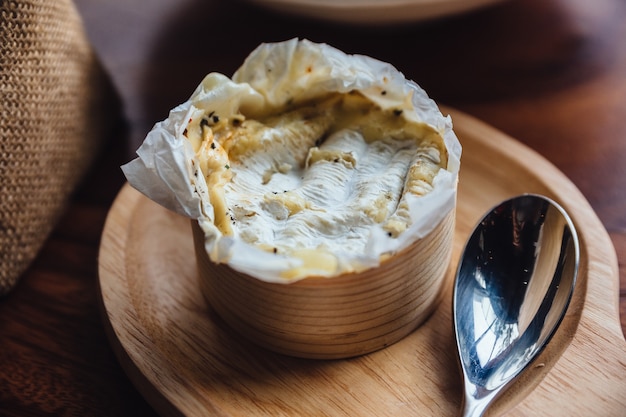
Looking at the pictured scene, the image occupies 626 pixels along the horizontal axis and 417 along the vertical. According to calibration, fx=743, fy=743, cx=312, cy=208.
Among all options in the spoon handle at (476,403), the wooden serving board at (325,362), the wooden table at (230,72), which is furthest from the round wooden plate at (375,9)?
the spoon handle at (476,403)

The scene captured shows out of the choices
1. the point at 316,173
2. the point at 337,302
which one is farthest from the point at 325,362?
the point at 316,173

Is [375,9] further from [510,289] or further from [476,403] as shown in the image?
[476,403]

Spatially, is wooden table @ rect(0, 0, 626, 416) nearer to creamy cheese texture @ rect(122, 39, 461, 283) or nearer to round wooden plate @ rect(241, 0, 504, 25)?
round wooden plate @ rect(241, 0, 504, 25)

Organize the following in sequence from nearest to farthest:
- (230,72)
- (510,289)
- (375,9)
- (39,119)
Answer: (510,289) → (39,119) → (375,9) → (230,72)

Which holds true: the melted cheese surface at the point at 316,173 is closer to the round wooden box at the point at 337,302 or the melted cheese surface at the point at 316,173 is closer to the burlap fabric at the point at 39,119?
the round wooden box at the point at 337,302

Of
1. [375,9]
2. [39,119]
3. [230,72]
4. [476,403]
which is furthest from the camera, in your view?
[230,72]

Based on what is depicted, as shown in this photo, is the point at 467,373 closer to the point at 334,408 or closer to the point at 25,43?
the point at 334,408

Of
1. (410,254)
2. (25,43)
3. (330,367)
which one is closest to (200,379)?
(330,367)

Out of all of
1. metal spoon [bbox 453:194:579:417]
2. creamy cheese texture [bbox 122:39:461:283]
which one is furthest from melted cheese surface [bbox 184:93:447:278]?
metal spoon [bbox 453:194:579:417]
